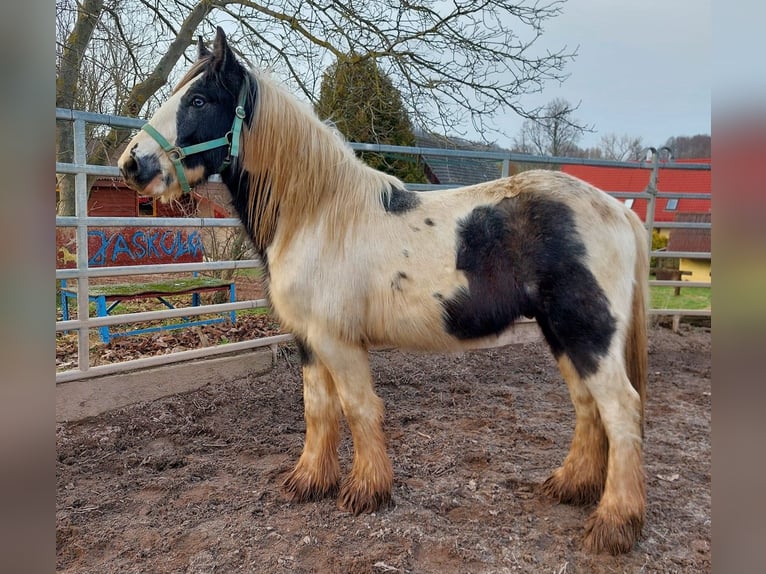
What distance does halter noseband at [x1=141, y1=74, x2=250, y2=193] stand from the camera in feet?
Answer: 7.13

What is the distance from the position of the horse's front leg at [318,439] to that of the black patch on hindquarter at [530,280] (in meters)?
0.75

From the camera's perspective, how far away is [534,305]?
2.18 metres

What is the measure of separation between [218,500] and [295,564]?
0.68m

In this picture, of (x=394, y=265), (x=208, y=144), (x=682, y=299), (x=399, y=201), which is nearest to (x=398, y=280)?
(x=394, y=265)

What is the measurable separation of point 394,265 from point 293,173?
67 cm

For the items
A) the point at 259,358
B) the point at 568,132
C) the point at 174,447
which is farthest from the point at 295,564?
the point at 568,132

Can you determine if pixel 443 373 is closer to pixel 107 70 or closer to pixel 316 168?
pixel 316 168

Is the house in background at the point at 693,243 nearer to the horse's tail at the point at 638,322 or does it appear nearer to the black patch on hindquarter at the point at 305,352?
the horse's tail at the point at 638,322

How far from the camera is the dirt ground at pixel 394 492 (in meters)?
1.99

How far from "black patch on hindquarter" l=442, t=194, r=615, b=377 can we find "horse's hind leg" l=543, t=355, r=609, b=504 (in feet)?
1.08

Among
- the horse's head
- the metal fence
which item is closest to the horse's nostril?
the horse's head

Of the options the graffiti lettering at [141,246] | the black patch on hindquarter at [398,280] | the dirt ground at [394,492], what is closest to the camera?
the dirt ground at [394,492]

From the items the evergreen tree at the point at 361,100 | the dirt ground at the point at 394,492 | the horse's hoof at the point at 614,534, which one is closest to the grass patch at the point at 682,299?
the dirt ground at the point at 394,492

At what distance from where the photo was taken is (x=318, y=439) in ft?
8.33
